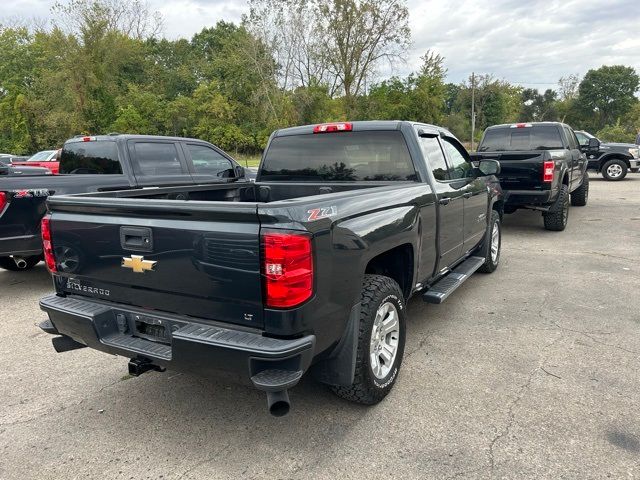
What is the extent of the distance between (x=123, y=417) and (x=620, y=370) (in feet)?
11.7

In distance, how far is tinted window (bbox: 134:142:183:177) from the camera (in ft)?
20.9

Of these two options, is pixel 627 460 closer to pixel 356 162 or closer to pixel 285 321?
pixel 285 321

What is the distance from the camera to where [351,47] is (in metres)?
36.1

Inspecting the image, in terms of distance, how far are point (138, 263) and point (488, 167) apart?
411cm

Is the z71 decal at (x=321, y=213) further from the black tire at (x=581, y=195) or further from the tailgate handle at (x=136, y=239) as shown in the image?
the black tire at (x=581, y=195)

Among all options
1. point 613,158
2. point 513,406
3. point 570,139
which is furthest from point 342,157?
point 613,158

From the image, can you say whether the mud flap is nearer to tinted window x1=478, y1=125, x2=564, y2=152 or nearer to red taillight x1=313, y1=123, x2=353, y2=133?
red taillight x1=313, y1=123, x2=353, y2=133

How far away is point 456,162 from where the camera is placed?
4.76 m

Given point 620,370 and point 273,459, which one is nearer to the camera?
point 273,459

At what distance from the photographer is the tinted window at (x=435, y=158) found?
3.99 m

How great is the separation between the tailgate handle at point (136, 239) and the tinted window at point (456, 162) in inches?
115

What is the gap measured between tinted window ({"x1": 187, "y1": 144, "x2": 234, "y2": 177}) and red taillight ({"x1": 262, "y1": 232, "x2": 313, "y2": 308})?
496cm

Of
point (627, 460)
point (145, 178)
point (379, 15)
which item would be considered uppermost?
point (379, 15)

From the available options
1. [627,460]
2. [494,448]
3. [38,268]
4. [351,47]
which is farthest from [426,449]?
[351,47]
